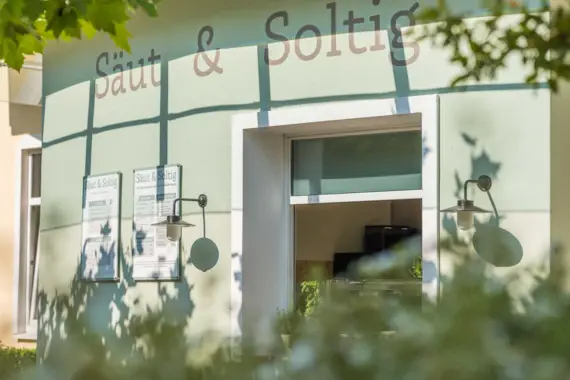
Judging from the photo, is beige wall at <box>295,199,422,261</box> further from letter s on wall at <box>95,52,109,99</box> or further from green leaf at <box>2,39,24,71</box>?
green leaf at <box>2,39,24,71</box>

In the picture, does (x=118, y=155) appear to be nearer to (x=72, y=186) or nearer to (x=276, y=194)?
(x=72, y=186)

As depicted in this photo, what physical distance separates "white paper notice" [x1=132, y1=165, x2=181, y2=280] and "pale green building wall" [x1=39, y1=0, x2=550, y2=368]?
0.26ft

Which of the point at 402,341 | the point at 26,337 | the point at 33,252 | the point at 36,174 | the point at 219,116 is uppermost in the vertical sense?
the point at 219,116

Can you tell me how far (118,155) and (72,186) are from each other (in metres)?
0.66

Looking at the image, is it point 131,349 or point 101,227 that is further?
point 101,227

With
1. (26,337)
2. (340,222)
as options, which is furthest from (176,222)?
(26,337)

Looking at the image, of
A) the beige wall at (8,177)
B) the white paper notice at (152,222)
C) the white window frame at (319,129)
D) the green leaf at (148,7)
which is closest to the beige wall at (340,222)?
the white window frame at (319,129)

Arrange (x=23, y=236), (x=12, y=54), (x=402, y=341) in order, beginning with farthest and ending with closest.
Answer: (x=23, y=236), (x=12, y=54), (x=402, y=341)

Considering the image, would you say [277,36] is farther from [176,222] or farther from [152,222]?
[152,222]

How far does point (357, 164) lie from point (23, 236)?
4886 mm

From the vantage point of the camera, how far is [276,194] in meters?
6.00

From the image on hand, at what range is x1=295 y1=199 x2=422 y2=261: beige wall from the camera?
548 centimetres

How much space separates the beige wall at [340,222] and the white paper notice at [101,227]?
140 centimetres

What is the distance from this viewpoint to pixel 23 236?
30.8 feet
